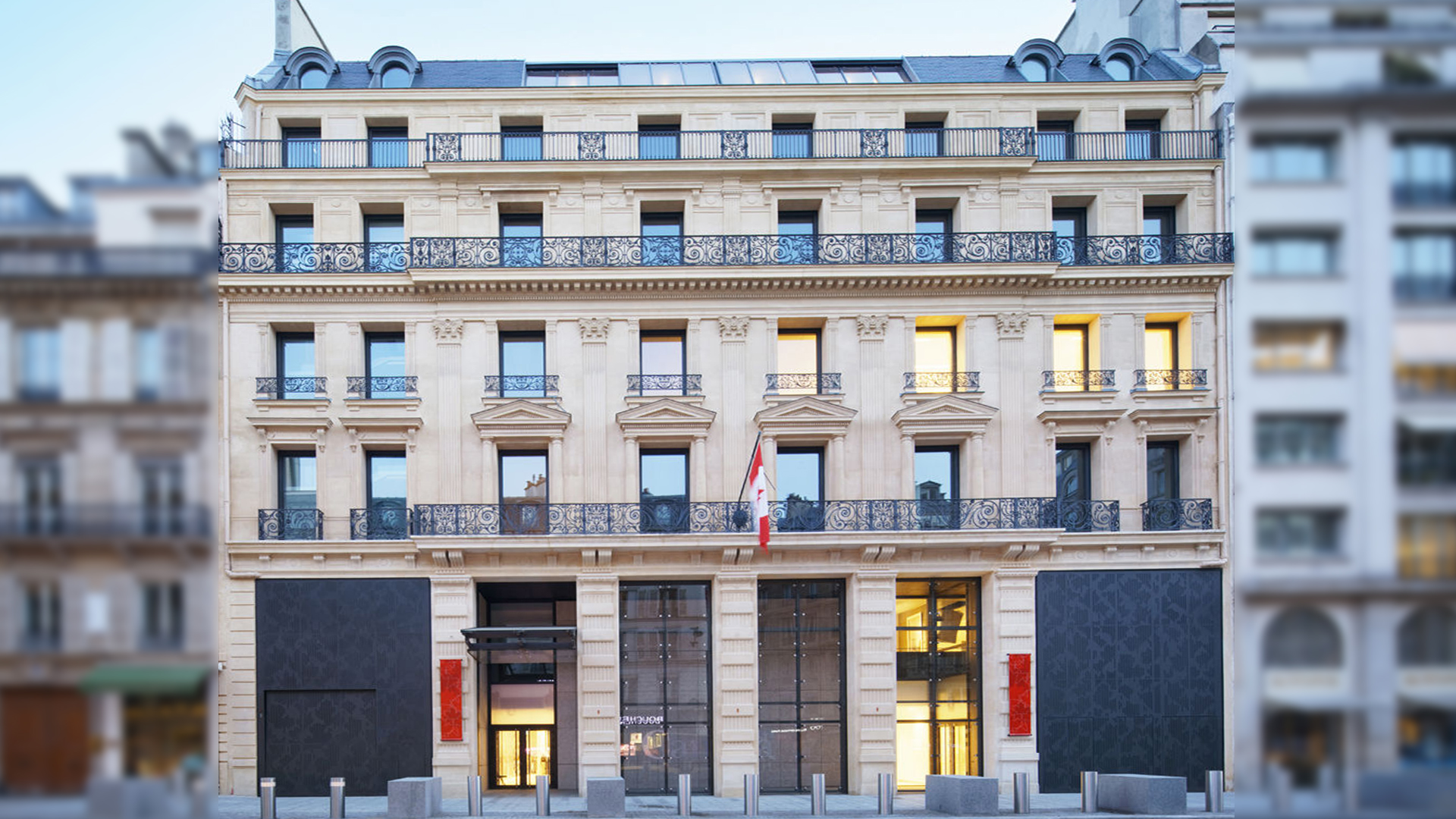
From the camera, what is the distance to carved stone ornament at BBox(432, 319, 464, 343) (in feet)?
90.9

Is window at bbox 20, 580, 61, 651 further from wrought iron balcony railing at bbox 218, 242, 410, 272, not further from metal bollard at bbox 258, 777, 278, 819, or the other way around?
wrought iron balcony railing at bbox 218, 242, 410, 272

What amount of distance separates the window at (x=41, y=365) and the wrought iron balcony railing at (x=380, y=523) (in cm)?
2556

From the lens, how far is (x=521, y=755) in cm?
2830

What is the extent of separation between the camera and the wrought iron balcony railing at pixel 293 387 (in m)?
27.5

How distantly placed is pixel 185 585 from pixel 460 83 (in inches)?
1252

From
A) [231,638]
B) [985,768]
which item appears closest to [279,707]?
[231,638]

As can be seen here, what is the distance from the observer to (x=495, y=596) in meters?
29.1

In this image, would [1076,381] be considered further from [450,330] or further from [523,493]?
[450,330]

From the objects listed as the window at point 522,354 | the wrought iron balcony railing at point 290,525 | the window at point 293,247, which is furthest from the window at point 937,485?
the window at point 293,247

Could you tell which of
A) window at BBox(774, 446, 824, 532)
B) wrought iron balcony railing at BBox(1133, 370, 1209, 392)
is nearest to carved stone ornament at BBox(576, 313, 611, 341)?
Answer: window at BBox(774, 446, 824, 532)

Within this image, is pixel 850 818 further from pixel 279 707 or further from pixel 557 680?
pixel 279 707

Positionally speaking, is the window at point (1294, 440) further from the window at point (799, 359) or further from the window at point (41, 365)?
the window at point (799, 359)

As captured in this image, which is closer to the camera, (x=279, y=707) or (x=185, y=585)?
(x=185, y=585)

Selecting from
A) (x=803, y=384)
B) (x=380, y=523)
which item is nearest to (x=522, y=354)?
(x=380, y=523)
